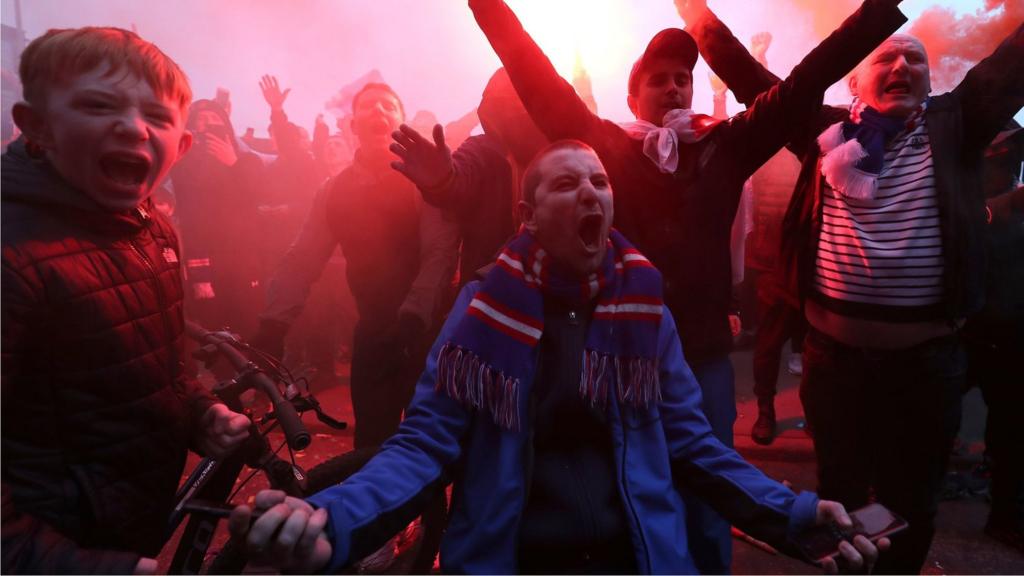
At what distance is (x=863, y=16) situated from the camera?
1915mm

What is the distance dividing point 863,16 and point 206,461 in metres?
2.93

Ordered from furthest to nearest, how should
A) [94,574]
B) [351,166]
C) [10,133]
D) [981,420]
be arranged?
[10,133]
[981,420]
[351,166]
[94,574]

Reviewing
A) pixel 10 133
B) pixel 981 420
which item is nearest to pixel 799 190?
pixel 981 420

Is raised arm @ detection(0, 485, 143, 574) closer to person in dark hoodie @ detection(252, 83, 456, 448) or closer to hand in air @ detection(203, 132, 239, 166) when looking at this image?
person in dark hoodie @ detection(252, 83, 456, 448)

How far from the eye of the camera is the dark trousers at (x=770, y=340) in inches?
156

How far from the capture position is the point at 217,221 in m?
5.43

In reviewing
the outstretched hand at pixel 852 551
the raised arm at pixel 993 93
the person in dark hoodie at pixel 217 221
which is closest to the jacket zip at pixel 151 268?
the outstretched hand at pixel 852 551

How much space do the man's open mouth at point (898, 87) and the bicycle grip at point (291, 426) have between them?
9.01 ft

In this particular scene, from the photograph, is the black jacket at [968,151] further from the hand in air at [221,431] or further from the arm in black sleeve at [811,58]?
the hand in air at [221,431]

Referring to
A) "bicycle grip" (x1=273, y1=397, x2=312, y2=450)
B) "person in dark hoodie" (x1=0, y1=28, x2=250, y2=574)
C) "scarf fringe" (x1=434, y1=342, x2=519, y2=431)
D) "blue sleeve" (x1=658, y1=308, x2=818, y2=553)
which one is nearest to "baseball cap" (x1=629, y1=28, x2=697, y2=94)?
"blue sleeve" (x1=658, y1=308, x2=818, y2=553)

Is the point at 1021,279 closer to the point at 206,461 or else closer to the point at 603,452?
the point at 603,452

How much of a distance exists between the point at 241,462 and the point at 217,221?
4.28 m

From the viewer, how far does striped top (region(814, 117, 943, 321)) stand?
2.10 metres

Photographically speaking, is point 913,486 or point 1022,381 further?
point 1022,381
